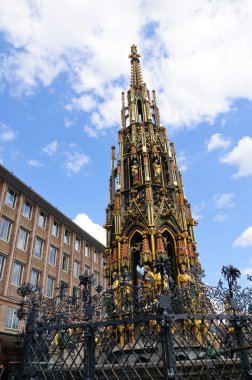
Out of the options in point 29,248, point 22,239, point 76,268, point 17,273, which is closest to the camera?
point 17,273

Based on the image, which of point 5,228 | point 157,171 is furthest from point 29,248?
point 157,171

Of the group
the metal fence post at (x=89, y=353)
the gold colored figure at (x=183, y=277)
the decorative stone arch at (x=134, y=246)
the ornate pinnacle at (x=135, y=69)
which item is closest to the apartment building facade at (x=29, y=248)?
the decorative stone arch at (x=134, y=246)

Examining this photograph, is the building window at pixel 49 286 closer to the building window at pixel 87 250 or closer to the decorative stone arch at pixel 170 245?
the building window at pixel 87 250

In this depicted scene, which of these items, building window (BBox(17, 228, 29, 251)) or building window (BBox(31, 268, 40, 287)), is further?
building window (BBox(31, 268, 40, 287))

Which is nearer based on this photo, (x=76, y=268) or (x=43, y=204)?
(x=43, y=204)

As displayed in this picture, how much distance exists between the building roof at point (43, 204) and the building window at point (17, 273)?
7044mm

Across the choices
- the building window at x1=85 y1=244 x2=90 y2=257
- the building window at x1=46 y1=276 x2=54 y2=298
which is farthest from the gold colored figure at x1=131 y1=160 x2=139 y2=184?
the building window at x1=85 y1=244 x2=90 y2=257

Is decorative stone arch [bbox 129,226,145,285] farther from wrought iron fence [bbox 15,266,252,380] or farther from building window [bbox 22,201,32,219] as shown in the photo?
building window [bbox 22,201,32,219]

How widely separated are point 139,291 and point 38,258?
73.2 ft

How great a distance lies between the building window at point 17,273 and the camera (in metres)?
26.1

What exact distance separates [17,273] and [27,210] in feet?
21.5

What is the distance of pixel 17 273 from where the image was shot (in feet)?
A: 87.5

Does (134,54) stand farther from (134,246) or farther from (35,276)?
(35,276)

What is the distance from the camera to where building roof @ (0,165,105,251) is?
A: 2817 cm
